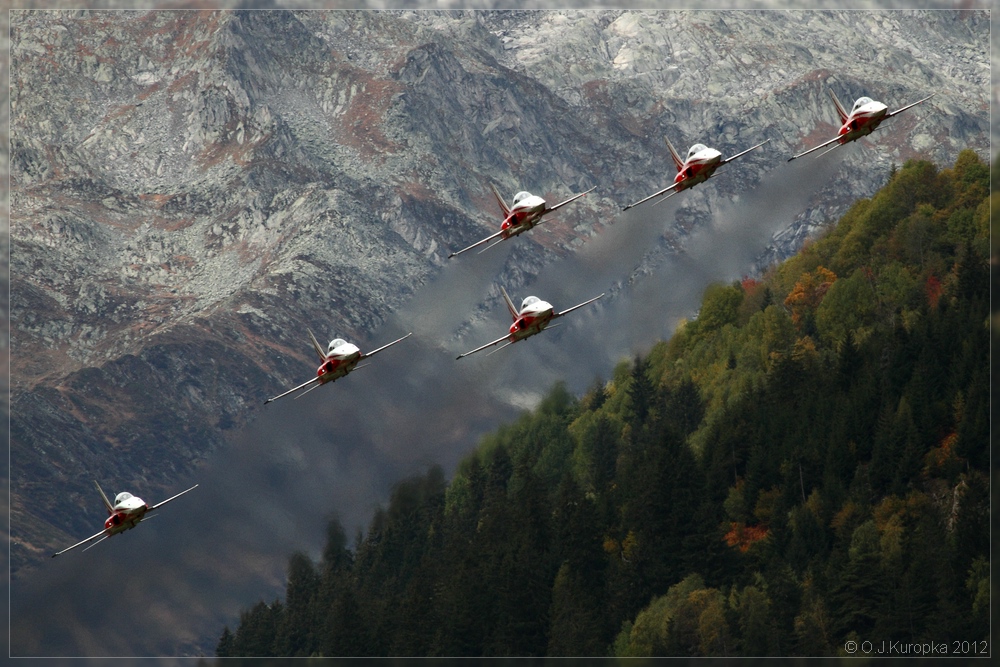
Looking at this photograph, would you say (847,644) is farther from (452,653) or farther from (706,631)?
(452,653)

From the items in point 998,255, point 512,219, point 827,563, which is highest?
point 512,219

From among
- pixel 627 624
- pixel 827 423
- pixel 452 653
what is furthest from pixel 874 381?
pixel 452 653

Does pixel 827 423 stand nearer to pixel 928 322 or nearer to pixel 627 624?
pixel 928 322

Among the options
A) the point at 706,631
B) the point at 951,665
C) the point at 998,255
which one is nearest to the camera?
the point at 998,255

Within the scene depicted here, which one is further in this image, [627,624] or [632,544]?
[632,544]

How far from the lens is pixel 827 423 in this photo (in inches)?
7697

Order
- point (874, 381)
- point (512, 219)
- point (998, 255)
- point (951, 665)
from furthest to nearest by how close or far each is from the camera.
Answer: point (874, 381)
point (951, 665)
point (512, 219)
point (998, 255)

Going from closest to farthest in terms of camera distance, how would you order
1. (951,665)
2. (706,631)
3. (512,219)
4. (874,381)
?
(512,219)
(951,665)
(706,631)
(874,381)

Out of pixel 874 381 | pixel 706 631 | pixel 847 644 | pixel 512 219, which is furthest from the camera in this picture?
pixel 874 381

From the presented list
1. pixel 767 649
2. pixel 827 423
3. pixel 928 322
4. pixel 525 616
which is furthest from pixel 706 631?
pixel 928 322

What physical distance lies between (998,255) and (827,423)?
85249mm

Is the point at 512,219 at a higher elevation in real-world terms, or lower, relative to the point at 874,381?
higher

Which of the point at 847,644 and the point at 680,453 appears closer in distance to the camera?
the point at 847,644

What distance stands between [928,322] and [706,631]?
52416 millimetres
